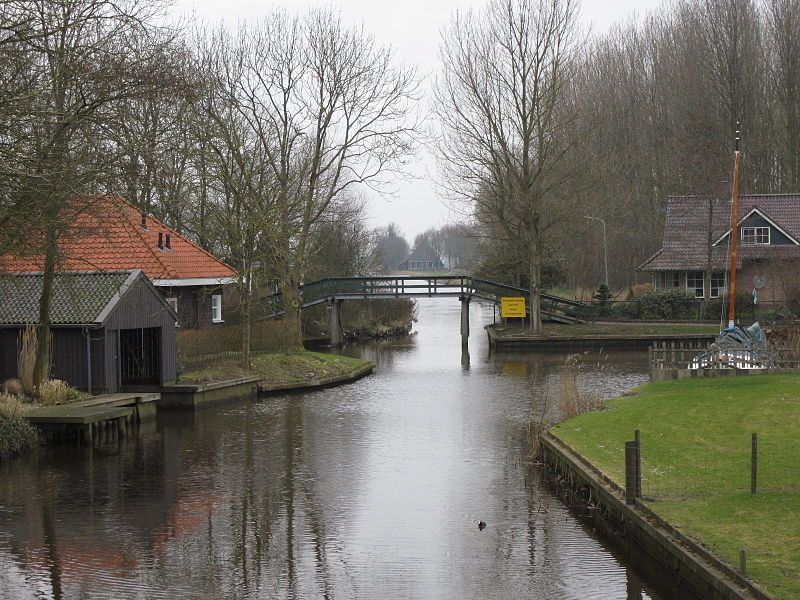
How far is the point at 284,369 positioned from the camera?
33.2 m

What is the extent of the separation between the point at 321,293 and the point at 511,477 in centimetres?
3041

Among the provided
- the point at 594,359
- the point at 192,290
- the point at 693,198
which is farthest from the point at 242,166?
the point at 693,198

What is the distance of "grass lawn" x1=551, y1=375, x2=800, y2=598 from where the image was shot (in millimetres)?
11484

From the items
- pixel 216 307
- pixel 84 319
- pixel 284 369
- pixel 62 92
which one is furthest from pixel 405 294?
pixel 62 92

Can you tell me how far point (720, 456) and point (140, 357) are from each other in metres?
16.5

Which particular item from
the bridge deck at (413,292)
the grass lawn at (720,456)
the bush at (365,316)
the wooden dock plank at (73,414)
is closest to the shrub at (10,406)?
the wooden dock plank at (73,414)

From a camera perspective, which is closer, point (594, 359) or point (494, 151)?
point (594, 359)

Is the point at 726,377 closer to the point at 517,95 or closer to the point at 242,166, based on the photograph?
the point at 242,166

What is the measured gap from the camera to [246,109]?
42.3m

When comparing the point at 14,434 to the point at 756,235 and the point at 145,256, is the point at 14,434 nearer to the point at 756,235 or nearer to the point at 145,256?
the point at 145,256

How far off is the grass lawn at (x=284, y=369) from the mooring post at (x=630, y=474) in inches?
669

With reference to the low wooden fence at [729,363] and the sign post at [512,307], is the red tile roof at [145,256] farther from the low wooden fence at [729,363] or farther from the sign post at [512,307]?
the sign post at [512,307]

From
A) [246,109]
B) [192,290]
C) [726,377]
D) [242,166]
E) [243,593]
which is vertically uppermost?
[246,109]

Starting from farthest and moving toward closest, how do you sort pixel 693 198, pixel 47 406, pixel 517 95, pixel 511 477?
pixel 693 198 → pixel 517 95 → pixel 47 406 → pixel 511 477
